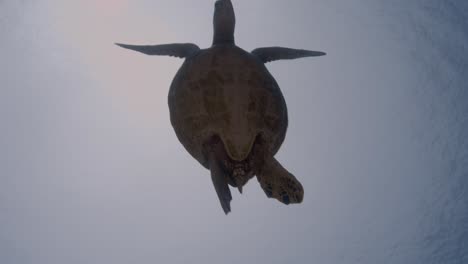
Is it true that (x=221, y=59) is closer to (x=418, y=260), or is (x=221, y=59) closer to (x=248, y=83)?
(x=248, y=83)

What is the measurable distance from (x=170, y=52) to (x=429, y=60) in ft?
64.5

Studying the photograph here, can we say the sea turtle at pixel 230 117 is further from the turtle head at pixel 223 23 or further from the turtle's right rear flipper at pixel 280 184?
the turtle head at pixel 223 23

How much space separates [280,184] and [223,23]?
293cm

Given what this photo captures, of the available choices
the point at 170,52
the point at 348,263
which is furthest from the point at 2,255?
the point at 170,52

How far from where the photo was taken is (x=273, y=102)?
3.64 metres

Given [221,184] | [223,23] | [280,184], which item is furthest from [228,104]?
[223,23]

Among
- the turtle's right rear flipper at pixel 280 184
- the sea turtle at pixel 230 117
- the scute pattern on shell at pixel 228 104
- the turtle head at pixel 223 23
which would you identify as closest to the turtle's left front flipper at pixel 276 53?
the turtle head at pixel 223 23

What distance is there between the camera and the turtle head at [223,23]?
188 inches

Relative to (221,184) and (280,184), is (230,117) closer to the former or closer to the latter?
(221,184)

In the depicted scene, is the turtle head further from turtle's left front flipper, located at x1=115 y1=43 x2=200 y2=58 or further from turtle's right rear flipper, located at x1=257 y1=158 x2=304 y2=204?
turtle's right rear flipper, located at x1=257 y1=158 x2=304 y2=204

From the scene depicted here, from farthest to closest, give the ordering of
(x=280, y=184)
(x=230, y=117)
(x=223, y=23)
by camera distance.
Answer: (x=223, y=23) → (x=230, y=117) → (x=280, y=184)

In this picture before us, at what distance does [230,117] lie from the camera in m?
3.35

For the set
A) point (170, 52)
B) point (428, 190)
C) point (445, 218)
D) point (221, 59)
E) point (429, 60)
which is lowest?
point (445, 218)

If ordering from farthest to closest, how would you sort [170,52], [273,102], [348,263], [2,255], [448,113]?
[2,255], [348,263], [448,113], [170,52], [273,102]
